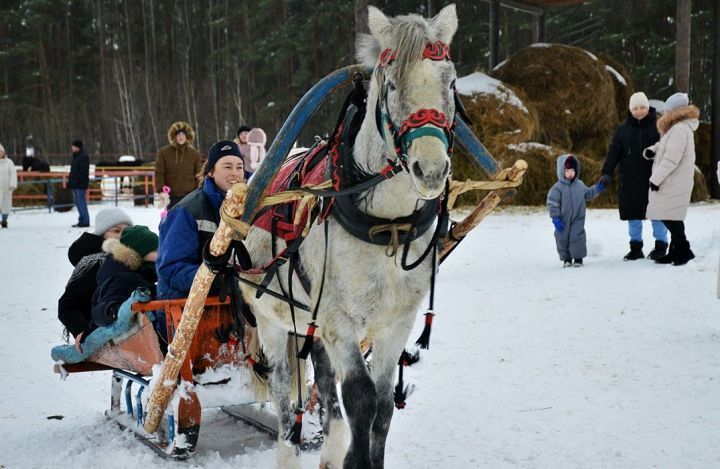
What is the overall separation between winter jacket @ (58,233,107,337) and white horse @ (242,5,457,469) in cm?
154

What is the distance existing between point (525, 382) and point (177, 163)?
5.74 metres

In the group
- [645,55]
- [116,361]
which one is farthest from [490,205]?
[645,55]

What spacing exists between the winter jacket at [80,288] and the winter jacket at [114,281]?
18cm

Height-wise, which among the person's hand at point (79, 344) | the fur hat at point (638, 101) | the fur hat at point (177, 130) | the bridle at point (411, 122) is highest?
the fur hat at point (638, 101)

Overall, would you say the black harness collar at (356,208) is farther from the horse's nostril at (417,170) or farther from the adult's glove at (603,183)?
the adult's glove at (603,183)

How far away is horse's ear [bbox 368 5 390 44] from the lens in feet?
8.67

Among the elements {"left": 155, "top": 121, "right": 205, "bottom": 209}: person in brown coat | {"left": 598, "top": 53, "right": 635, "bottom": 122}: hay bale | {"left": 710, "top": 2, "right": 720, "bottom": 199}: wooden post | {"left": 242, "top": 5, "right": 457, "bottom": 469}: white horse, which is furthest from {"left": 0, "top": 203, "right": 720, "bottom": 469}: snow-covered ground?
{"left": 598, "top": 53, "right": 635, "bottom": 122}: hay bale

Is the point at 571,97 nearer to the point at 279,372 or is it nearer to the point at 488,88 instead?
the point at 488,88

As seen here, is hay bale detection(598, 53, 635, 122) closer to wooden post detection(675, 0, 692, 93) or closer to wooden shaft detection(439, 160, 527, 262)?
wooden post detection(675, 0, 692, 93)

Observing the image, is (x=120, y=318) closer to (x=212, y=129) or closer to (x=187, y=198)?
(x=187, y=198)

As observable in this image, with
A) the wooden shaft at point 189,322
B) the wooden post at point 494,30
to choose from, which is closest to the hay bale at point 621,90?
the wooden post at point 494,30

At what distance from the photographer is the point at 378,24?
8.72 feet

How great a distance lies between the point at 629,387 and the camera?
467 centimetres

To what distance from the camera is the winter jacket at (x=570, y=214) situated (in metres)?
8.64
